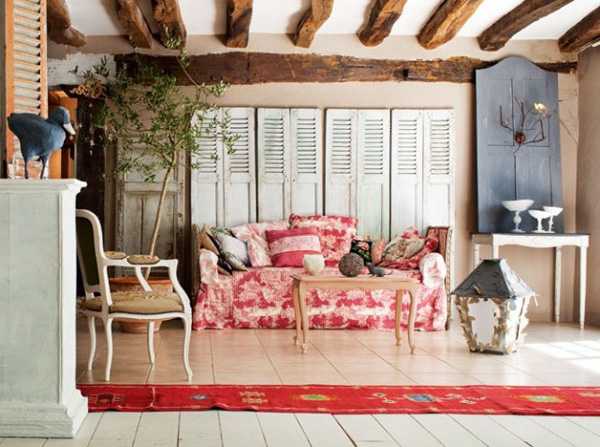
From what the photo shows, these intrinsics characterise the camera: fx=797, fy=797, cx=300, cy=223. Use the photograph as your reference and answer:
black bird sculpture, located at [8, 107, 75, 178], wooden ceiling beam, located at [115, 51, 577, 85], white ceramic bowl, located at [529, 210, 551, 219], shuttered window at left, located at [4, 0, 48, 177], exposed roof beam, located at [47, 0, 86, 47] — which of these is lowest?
white ceramic bowl, located at [529, 210, 551, 219]

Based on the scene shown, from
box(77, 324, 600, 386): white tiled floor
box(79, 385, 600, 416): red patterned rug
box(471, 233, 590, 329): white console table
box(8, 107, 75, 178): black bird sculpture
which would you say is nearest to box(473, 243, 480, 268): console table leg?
box(471, 233, 590, 329): white console table

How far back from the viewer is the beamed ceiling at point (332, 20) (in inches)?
263

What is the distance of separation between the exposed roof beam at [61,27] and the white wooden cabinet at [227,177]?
1.40 m

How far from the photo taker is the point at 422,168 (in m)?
7.77

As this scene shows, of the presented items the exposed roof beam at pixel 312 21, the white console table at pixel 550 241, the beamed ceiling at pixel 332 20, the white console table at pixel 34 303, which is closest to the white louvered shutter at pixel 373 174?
the beamed ceiling at pixel 332 20

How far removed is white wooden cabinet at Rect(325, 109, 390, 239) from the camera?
774cm

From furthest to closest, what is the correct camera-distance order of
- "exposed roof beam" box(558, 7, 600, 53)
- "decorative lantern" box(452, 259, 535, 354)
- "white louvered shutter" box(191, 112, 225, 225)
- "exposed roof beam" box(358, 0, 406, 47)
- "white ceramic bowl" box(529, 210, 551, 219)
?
"white louvered shutter" box(191, 112, 225, 225) → "white ceramic bowl" box(529, 210, 551, 219) → "exposed roof beam" box(558, 7, 600, 53) → "exposed roof beam" box(358, 0, 406, 47) → "decorative lantern" box(452, 259, 535, 354)

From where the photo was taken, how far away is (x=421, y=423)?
3594 mm

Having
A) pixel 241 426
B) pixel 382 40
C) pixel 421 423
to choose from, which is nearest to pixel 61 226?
pixel 241 426

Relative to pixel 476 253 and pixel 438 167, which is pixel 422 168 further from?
pixel 476 253

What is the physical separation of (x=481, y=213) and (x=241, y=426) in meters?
4.72

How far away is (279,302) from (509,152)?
2729 millimetres

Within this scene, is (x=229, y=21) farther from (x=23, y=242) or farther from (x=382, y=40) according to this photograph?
(x=23, y=242)

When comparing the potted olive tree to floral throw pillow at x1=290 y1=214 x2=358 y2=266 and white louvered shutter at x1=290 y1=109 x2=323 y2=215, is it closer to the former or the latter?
white louvered shutter at x1=290 y1=109 x2=323 y2=215
